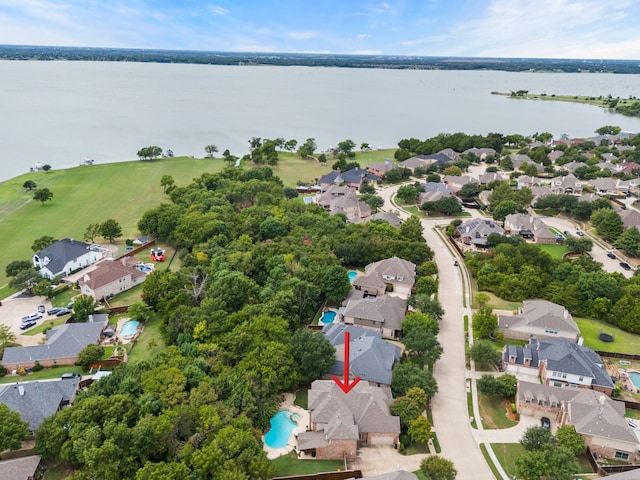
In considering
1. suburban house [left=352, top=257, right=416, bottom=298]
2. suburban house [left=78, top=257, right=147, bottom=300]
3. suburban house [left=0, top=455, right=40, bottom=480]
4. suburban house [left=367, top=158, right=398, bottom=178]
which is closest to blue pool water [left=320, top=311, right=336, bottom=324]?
suburban house [left=352, top=257, right=416, bottom=298]

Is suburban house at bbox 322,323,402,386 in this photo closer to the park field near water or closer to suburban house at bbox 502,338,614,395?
suburban house at bbox 502,338,614,395

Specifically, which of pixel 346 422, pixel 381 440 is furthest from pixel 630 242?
pixel 346 422

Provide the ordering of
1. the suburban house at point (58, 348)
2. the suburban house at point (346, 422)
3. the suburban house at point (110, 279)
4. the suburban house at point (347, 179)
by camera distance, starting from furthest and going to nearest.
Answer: the suburban house at point (347, 179), the suburban house at point (110, 279), the suburban house at point (58, 348), the suburban house at point (346, 422)

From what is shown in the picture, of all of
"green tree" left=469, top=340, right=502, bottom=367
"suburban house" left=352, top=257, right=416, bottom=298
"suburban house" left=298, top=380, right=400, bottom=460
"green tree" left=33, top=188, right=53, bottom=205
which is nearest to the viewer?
"suburban house" left=298, top=380, right=400, bottom=460

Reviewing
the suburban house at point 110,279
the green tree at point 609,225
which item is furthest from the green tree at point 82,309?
the green tree at point 609,225

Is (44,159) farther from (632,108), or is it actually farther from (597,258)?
(632,108)

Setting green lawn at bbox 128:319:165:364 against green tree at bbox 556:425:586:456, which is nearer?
green tree at bbox 556:425:586:456

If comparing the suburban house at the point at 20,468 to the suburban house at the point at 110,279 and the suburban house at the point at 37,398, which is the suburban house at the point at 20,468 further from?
the suburban house at the point at 110,279
